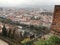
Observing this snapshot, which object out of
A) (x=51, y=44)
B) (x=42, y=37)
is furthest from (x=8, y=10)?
(x=51, y=44)

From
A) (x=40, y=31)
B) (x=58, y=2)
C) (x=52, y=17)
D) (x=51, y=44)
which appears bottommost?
(x=51, y=44)

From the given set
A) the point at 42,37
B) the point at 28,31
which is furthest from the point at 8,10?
the point at 42,37

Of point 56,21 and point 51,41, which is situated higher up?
point 56,21

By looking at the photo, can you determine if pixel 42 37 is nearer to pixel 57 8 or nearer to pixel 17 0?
pixel 57 8

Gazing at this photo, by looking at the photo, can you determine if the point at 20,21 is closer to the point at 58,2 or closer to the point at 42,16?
the point at 42,16

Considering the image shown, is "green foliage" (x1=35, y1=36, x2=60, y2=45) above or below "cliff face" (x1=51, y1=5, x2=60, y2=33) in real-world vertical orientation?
below

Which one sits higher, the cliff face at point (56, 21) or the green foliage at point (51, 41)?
the cliff face at point (56, 21)

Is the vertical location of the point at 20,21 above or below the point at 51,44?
above

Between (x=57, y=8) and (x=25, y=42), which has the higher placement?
(x=57, y=8)
